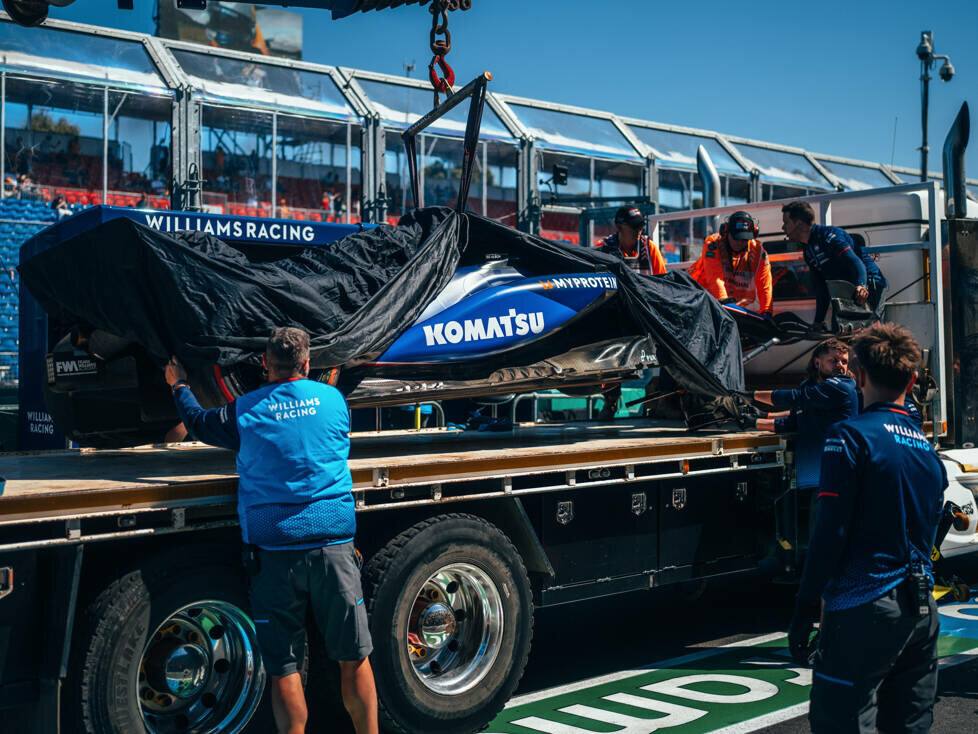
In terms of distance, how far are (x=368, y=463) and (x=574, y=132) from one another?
2159 centimetres

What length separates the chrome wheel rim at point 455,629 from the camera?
5293mm

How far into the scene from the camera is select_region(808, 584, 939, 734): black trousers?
362 cm

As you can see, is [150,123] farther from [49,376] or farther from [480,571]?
[480,571]

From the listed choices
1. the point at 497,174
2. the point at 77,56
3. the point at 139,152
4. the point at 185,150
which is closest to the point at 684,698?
the point at 185,150

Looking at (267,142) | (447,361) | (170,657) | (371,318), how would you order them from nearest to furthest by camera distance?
(170,657)
(371,318)
(447,361)
(267,142)

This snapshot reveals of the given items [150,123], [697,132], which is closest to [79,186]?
[150,123]

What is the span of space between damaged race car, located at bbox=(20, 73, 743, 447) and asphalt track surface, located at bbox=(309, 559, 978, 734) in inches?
70.0

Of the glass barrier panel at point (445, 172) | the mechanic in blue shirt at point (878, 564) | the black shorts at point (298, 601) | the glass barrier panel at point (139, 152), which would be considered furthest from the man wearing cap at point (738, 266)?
the glass barrier panel at point (139, 152)

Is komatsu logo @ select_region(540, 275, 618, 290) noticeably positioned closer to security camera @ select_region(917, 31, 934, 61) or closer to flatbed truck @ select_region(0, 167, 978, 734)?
flatbed truck @ select_region(0, 167, 978, 734)

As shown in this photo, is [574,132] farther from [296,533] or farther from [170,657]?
[170,657]

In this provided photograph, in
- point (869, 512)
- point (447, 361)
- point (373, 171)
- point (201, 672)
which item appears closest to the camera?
point (869, 512)

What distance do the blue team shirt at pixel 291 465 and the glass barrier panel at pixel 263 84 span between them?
55.5 ft

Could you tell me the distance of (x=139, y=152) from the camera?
20.4 meters

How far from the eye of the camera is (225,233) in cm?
810
